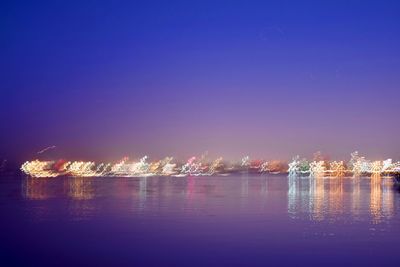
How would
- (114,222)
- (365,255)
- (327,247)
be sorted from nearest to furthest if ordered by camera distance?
1. (365,255)
2. (327,247)
3. (114,222)

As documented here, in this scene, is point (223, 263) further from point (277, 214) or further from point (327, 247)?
point (277, 214)

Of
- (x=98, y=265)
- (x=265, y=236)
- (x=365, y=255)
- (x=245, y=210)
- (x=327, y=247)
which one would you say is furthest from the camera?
(x=245, y=210)

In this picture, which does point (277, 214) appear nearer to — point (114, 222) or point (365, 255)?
point (114, 222)

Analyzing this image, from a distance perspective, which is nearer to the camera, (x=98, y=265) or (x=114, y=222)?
(x=98, y=265)

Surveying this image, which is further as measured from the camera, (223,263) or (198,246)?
(198,246)

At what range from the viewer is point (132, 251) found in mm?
28641

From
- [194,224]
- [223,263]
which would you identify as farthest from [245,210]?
[223,263]

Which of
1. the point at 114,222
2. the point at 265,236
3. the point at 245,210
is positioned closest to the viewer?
the point at 265,236

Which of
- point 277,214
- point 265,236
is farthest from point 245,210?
point 265,236

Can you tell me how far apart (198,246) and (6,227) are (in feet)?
53.2

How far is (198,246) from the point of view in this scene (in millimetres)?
30156

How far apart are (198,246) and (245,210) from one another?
2230 cm

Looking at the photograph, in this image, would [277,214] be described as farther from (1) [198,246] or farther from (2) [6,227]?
(2) [6,227]

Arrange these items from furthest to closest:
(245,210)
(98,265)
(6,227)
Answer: (245,210) < (6,227) < (98,265)
